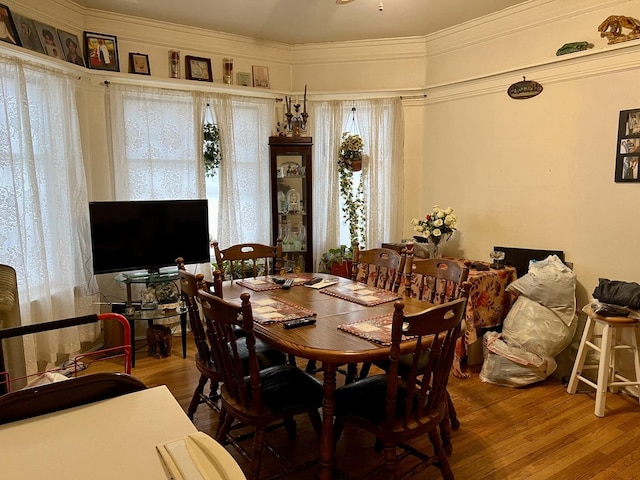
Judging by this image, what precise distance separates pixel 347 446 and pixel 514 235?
2.33 m

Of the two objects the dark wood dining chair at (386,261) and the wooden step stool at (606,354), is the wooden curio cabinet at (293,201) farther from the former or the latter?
the wooden step stool at (606,354)

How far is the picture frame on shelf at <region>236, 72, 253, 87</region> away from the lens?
4.40 metres

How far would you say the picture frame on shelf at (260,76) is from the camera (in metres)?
4.48

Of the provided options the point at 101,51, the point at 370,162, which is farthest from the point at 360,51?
the point at 101,51

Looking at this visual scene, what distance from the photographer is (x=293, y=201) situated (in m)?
4.59

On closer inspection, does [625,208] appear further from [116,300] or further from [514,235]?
[116,300]

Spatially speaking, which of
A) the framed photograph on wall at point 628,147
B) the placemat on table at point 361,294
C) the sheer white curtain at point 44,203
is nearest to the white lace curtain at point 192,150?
the sheer white curtain at point 44,203

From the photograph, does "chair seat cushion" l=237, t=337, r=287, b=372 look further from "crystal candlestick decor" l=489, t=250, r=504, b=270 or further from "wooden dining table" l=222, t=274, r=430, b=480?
"crystal candlestick decor" l=489, t=250, r=504, b=270

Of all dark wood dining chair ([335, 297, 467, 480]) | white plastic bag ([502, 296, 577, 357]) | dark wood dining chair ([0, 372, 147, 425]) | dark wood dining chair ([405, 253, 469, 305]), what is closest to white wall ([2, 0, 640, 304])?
white plastic bag ([502, 296, 577, 357])

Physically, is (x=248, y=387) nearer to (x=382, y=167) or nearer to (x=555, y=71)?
(x=382, y=167)

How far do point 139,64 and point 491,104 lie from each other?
3.08 metres

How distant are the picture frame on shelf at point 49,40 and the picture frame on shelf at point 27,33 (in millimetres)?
33

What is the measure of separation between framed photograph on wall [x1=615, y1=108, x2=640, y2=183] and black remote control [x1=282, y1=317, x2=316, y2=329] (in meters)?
2.44

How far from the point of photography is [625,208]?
311 centimetres
